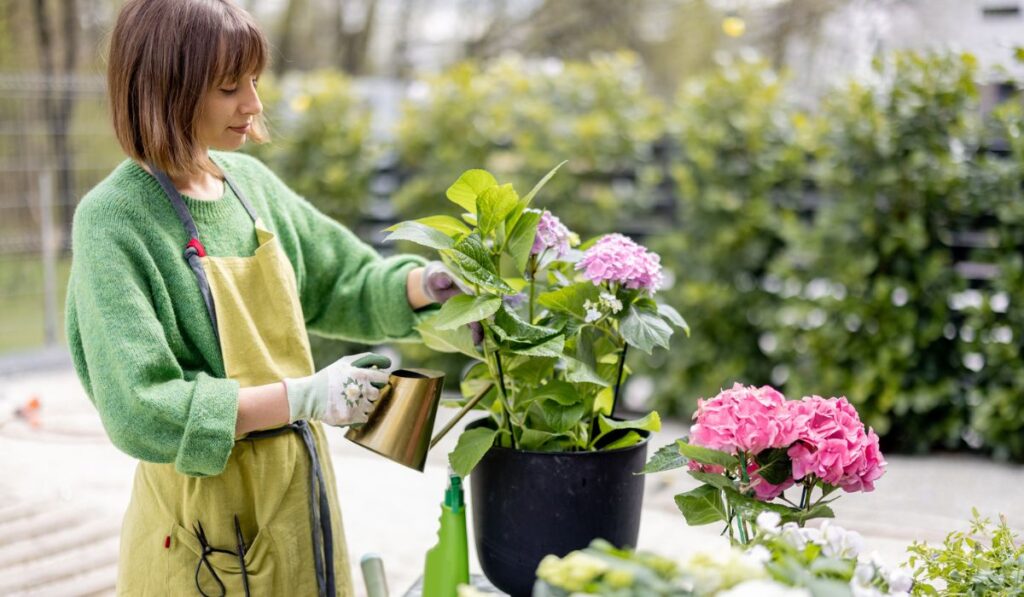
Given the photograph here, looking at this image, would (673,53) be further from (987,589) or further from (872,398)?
(987,589)

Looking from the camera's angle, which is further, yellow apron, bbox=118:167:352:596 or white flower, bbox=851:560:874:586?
yellow apron, bbox=118:167:352:596

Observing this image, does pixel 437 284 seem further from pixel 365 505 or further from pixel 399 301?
pixel 365 505

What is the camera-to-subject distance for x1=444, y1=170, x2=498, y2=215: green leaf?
4.08 feet

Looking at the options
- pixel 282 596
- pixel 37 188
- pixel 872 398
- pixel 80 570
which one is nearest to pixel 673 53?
pixel 37 188

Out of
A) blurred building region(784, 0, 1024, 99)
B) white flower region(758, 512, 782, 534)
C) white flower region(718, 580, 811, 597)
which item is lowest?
white flower region(758, 512, 782, 534)

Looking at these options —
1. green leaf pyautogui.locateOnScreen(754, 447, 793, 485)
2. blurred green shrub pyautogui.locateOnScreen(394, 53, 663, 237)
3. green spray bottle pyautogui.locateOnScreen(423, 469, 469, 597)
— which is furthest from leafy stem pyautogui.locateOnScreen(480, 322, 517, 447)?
blurred green shrub pyautogui.locateOnScreen(394, 53, 663, 237)

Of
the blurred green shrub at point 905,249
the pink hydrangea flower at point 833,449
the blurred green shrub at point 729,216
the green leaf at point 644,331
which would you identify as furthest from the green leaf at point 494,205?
the blurred green shrub at point 729,216

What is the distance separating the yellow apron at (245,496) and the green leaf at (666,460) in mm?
486

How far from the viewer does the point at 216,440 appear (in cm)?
113

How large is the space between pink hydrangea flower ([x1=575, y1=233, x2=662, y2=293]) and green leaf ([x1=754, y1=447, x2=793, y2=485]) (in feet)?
0.89

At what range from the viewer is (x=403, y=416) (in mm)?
1214

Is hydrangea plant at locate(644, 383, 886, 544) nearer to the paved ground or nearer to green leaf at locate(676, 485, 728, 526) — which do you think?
green leaf at locate(676, 485, 728, 526)

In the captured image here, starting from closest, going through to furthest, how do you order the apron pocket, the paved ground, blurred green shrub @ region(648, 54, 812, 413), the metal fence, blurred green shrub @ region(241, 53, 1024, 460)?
the apron pocket, the paved ground, blurred green shrub @ region(241, 53, 1024, 460), blurred green shrub @ region(648, 54, 812, 413), the metal fence

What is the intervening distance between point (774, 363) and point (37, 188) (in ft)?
13.5
